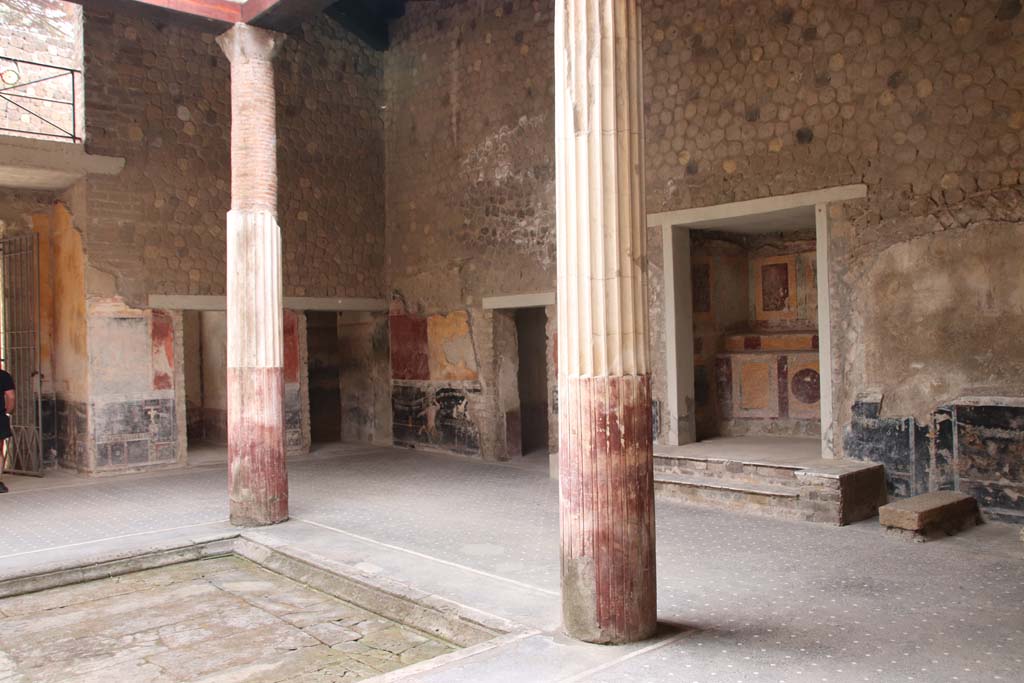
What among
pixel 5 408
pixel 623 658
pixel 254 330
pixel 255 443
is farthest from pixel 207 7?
pixel 623 658

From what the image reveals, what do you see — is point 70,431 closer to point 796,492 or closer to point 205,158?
point 205,158

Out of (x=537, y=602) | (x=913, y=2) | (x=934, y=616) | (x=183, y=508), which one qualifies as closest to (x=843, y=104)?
(x=913, y=2)

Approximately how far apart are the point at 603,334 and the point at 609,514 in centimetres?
82

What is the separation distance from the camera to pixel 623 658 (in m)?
3.65

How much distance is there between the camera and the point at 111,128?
9.73 meters

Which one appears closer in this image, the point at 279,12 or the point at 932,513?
the point at 932,513

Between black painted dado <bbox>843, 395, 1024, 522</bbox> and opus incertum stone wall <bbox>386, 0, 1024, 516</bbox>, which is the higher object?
opus incertum stone wall <bbox>386, 0, 1024, 516</bbox>

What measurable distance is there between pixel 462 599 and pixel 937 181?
16.0 ft

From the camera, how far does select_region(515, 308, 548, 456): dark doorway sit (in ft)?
37.5

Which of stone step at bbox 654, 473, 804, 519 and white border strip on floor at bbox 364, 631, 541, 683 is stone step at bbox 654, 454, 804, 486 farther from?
white border strip on floor at bbox 364, 631, 541, 683

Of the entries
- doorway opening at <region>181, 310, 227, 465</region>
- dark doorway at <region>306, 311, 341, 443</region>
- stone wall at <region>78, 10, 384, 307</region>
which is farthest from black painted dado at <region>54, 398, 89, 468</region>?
dark doorway at <region>306, 311, 341, 443</region>

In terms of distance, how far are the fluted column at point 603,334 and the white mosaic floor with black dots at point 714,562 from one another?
0.34 meters

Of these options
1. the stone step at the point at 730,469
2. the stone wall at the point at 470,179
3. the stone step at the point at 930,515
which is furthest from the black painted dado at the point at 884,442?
the stone wall at the point at 470,179

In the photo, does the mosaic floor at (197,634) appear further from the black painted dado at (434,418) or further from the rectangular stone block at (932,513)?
the black painted dado at (434,418)
